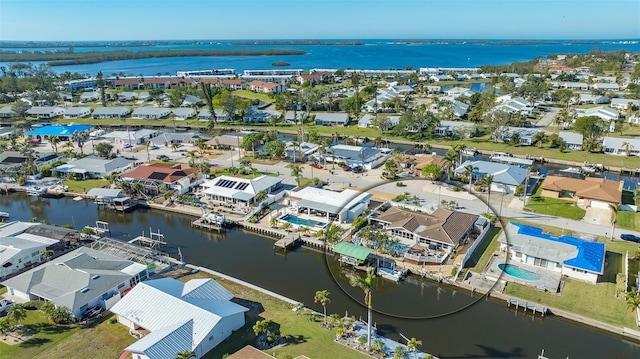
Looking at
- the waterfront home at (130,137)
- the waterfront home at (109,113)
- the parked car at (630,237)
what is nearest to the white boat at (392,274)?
the parked car at (630,237)

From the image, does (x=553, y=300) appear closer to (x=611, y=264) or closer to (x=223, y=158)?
(x=611, y=264)

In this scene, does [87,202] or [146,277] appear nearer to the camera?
[146,277]

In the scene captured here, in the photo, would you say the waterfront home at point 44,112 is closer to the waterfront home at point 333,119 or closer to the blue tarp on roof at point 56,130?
the blue tarp on roof at point 56,130

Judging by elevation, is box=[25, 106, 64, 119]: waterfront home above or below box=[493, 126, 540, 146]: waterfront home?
above

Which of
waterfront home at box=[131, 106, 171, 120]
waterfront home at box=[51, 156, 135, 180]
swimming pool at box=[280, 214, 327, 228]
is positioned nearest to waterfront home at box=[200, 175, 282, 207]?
swimming pool at box=[280, 214, 327, 228]

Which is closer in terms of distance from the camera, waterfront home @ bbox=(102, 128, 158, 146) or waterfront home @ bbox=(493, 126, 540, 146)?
waterfront home @ bbox=(493, 126, 540, 146)

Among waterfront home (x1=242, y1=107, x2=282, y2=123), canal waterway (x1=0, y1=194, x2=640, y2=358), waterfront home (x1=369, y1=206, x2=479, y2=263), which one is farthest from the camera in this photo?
waterfront home (x1=242, y1=107, x2=282, y2=123)

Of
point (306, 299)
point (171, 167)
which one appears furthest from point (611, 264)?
point (171, 167)

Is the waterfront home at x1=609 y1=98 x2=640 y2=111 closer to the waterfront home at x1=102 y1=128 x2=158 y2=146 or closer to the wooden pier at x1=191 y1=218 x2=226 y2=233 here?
the wooden pier at x1=191 y1=218 x2=226 y2=233
